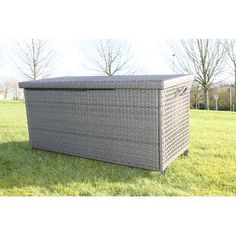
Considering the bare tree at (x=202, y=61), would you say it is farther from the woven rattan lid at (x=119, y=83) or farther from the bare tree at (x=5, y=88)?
the bare tree at (x=5, y=88)

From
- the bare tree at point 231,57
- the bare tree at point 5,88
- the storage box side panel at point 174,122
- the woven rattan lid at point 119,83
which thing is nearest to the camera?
the woven rattan lid at point 119,83

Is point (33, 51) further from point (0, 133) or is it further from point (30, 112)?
point (0, 133)

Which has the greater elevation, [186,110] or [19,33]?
[19,33]

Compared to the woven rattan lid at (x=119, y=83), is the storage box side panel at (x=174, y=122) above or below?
below

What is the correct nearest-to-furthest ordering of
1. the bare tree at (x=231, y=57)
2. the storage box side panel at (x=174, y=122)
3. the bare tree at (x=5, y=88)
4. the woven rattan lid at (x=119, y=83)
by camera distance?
the woven rattan lid at (x=119, y=83) → the storage box side panel at (x=174, y=122) → the bare tree at (x=231, y=57) → the bare tree at (x=5, y=88)

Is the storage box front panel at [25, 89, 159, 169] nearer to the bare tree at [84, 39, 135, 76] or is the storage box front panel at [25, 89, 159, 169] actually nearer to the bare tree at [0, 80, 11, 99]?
the bare tree at [0, 80, 11, 99]

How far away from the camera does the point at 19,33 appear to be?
8.21ft

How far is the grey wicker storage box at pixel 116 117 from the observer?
7.64 ft

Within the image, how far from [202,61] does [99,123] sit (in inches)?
42.9

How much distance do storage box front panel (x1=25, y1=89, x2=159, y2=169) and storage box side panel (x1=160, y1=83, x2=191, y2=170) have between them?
6cm

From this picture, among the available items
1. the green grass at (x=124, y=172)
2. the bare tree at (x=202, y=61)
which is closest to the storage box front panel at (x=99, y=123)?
the green grass at (x=124, y=172)

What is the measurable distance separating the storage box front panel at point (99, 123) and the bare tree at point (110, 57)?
48 centimetres
